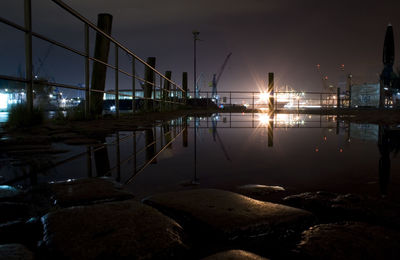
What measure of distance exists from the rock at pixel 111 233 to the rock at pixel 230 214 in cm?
7

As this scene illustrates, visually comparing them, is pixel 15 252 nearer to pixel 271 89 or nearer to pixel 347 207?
pixel 347 207

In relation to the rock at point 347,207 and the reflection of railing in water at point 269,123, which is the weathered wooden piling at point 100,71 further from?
the rock at point 347,207

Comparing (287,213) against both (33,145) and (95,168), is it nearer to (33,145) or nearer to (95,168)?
(95,168)

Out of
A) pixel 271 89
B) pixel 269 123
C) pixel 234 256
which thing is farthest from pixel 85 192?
pixel 271 89

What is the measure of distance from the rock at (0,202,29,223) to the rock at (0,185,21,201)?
0.06 metres

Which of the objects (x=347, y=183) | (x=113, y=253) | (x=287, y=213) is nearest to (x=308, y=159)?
(x=347, y=183)

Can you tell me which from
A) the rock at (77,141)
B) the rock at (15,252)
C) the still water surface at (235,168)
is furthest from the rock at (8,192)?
the rock at (77,141)

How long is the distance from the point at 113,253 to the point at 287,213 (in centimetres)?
46

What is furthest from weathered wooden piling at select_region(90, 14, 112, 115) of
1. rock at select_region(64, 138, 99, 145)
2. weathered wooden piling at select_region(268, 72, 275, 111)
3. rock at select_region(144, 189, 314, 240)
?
weathered wooden piling at select_region(268, 72, 275, 111)

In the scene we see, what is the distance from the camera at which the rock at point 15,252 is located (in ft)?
1.77

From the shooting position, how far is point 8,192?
93cm

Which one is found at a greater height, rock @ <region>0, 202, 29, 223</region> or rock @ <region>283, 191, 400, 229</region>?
rock @ <region>0, 202, 29, 223</region>

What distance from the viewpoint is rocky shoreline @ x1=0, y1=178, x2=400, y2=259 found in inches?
23.0

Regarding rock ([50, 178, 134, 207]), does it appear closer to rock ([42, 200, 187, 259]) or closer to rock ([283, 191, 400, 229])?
rock ([42, 200, 187, 259])
